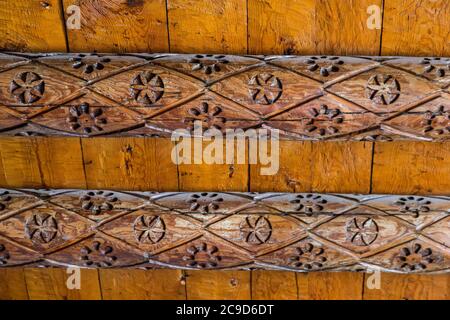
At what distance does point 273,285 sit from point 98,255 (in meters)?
0.70

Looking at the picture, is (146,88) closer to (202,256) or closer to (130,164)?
(130,164)

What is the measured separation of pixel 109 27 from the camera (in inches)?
58.4

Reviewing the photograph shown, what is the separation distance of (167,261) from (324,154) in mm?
673

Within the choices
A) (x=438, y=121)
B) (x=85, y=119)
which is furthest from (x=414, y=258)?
(x=85, y=119)

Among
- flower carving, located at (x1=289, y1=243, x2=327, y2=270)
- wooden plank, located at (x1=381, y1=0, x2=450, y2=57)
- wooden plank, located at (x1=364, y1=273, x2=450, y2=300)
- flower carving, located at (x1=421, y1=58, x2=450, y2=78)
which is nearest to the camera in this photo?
flower carving, located at (x1=421, y1=58, x2=450, y2=78)

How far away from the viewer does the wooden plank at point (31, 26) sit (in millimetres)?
1464

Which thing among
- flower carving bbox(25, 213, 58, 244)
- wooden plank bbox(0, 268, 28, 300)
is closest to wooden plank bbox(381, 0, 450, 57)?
flower carving bbox(25, 213, 58, 244)

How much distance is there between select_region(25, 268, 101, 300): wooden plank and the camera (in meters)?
1.80

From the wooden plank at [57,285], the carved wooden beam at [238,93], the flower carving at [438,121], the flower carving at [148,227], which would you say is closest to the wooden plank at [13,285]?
the wooden plank at [57,285]

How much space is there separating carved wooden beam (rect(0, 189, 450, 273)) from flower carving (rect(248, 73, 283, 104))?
375 millimetres

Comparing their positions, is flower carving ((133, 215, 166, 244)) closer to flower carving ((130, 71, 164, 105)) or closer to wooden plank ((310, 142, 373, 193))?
flower carving ((130, 71, 164, 105))

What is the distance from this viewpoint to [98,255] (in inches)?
62.2

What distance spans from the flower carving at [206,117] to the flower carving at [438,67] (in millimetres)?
634
